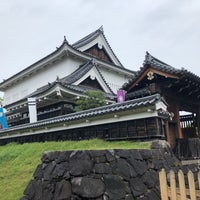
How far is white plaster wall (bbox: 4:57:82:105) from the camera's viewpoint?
20.9 m

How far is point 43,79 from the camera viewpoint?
2286 cm

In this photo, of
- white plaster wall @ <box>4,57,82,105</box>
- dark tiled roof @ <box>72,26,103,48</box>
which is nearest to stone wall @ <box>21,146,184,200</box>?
white plaster wall @ <box>4,57,82,105</box>

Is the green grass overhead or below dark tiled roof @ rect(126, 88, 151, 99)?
below

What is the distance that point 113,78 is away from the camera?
2475 cm

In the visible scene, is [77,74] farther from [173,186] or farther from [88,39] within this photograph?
[173,186]

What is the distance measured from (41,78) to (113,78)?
5993 mm

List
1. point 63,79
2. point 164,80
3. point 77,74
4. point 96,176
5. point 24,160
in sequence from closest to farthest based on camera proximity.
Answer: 1. point 96,176
2. point 24,160
3. point 164,80
4. point 63,79
5. point 77,74

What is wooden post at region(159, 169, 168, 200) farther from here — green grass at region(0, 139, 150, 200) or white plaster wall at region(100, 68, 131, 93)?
white plaster wall at region(100, 68, 131, 93)

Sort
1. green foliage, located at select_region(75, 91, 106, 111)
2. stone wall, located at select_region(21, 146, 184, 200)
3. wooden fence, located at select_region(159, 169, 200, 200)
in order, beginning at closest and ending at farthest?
wooden fence, located at select_region(159, 169, 200, 200) → stone wall, located at select_region(21, 146, 184, 200) → green foliage, located at select_region(75, 91, 106, 111)

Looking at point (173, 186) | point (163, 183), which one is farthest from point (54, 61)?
point (173, 186)

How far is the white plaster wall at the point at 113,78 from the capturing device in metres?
23.8

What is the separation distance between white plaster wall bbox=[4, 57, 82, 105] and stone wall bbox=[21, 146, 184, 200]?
14196mm

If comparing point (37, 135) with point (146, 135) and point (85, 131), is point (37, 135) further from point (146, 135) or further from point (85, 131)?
point (146, 135)

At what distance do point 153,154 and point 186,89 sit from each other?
19.4ft
